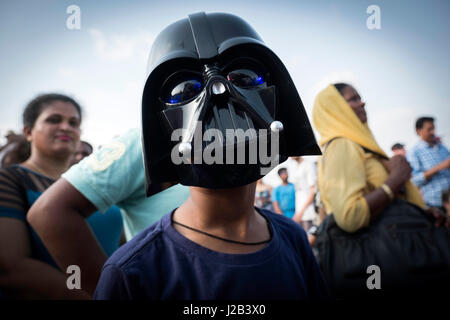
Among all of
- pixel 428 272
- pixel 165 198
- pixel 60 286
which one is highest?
pixel 165 198

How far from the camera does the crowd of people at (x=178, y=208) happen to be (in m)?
0.71

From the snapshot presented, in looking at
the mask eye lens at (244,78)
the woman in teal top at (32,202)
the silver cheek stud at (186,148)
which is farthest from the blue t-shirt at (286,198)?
the silver cheek stud at (186,148)

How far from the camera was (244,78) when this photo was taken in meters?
0.80

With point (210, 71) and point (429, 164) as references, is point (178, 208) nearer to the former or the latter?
point (210, 71)

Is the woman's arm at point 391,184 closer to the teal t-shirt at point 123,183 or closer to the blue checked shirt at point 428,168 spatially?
the teal t-shirt at point 123,183

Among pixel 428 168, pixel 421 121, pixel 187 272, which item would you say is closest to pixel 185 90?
pixel 187 272

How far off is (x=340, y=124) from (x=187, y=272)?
116 cm

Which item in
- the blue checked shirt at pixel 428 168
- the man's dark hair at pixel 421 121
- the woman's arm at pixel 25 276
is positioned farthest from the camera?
the man's dark hair at pixel 421 121

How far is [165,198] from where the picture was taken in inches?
41.6

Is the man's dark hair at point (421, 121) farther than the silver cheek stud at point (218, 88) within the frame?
Yes

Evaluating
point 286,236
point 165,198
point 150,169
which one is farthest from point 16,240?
point 286,236

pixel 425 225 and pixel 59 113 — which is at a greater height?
pixel 59 113
